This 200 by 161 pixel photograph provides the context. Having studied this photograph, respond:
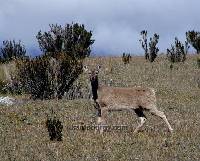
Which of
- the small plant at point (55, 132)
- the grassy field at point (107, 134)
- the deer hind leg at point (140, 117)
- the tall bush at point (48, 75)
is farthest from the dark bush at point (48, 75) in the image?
the small plant at point (55, 132)

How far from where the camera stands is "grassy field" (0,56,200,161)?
38.8 feet

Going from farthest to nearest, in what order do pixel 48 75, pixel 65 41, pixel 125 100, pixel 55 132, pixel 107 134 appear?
pixel 65 41 < pixel 48 75 < pixel 125 100 < pixel 107 134 < pixel 55 132

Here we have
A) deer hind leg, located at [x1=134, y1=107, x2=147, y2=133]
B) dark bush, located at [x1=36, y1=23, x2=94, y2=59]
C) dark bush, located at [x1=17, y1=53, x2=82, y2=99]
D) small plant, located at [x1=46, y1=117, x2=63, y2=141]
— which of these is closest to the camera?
Answer: small plant, located at [x1=46, y1=117, x2=63, y2=141]

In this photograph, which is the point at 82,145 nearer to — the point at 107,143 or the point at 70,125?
the point at 107,143

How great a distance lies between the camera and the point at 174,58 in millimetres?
33250

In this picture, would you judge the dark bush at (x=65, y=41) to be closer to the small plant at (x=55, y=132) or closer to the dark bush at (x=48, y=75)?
the dark bush at (x=48, y=75)

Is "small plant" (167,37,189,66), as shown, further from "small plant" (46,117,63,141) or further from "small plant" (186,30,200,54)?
"small plant" (46,117,63,141)

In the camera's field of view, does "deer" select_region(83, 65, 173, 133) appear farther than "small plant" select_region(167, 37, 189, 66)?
No

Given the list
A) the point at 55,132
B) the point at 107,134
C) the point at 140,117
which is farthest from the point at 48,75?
the point at 55,132

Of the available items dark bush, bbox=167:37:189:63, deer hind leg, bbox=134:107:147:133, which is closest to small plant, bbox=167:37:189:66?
dark bush, bbox=167:37:189:63

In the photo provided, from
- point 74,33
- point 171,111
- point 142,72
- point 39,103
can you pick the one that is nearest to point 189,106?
point 171,111

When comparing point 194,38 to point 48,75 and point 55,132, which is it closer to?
point 48,75

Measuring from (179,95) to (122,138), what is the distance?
1021cm

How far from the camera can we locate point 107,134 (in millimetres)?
14414
